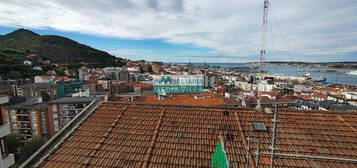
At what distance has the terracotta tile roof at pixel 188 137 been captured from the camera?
721cm

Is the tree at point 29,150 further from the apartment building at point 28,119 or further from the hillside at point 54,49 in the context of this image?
the hillside at point 54,49

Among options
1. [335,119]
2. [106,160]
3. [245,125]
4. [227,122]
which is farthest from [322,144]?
[106,160]

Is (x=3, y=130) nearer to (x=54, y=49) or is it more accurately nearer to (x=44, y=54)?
(x=44, y=54)

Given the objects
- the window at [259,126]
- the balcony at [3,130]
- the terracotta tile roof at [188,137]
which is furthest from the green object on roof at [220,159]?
the balcony at [3,130]

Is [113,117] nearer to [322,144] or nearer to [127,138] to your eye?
[127,138]

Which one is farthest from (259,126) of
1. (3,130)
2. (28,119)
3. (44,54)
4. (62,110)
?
(44,54)

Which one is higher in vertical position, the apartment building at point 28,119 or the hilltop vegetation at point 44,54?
the hilltop vegetation at point 44,54

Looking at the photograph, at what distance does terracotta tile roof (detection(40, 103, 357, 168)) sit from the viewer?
23.6 ft

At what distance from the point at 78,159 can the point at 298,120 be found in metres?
11.0

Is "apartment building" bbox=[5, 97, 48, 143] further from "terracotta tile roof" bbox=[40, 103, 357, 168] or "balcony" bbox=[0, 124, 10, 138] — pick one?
"balcony" bbox=[0, 124, 10, 138]

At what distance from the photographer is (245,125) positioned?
923 centimetres

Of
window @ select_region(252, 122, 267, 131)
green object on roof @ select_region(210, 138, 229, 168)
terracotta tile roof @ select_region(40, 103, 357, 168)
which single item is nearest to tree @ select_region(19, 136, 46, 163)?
terracotta tile roof @ select_region(40, 103, 357, 168)

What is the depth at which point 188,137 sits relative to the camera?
840 cm

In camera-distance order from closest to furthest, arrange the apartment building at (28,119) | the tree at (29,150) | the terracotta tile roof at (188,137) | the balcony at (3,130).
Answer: the balcony at (3,130) → the terracotta tile roof at (188,137) → the tree at (29,150) → the apartment building at (28,119)
